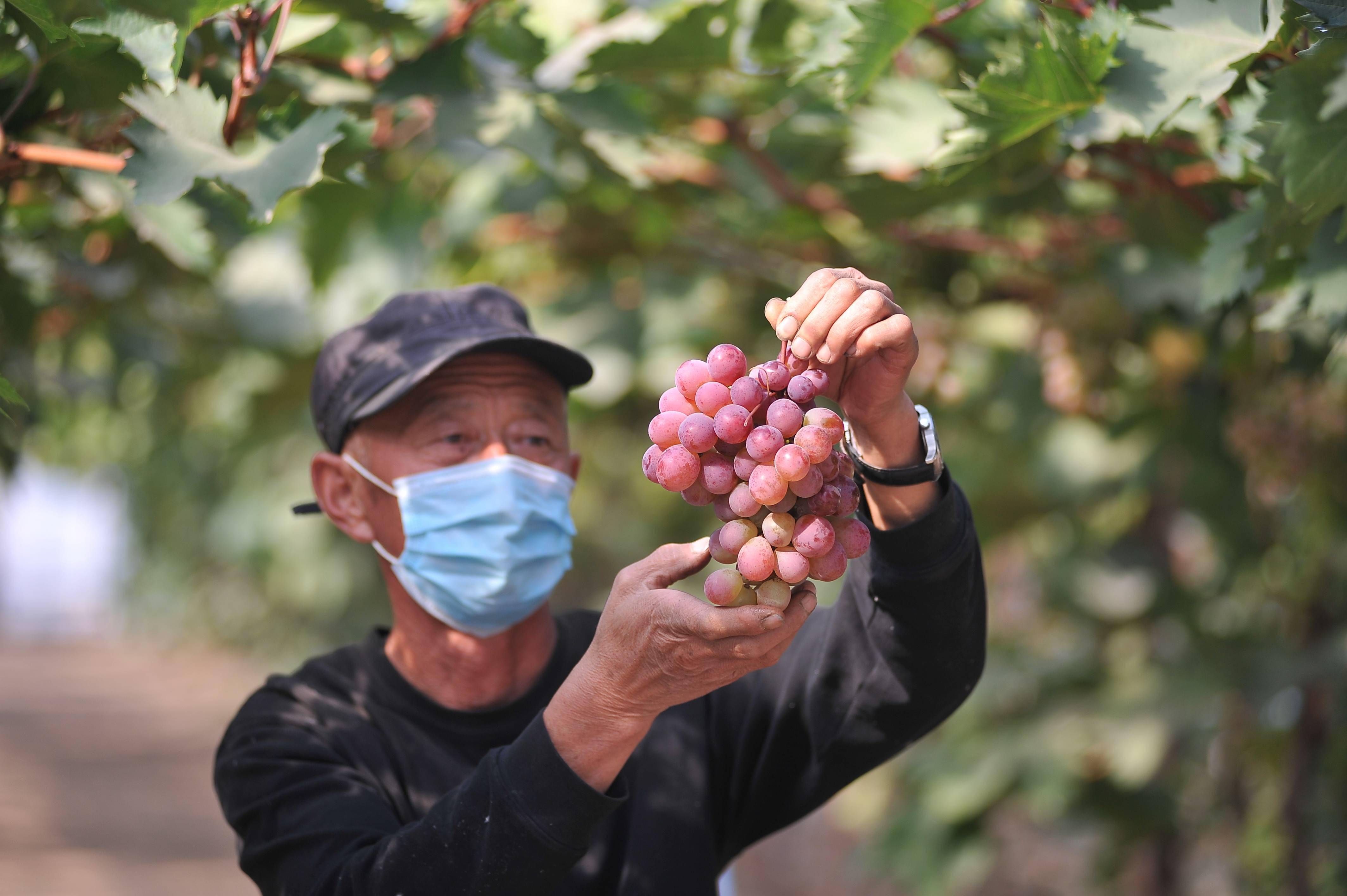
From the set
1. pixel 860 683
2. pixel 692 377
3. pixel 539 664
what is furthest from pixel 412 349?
pixel 860 683

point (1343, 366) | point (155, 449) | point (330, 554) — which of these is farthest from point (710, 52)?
point (155, 449)

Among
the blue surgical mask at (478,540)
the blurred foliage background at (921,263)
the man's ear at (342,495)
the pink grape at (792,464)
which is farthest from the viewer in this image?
the man's ear at (342,495)

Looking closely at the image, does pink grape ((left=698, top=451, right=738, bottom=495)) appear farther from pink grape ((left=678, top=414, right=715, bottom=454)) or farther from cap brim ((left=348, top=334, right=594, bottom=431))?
cap brim ((left=348, top=334, right=594, bottom=431))

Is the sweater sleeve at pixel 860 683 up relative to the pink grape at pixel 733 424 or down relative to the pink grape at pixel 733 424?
down

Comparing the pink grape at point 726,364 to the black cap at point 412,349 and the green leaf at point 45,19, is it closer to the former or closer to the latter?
the black cap at point 412,349

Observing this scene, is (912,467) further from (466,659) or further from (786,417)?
(466,659)

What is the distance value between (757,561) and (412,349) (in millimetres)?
831

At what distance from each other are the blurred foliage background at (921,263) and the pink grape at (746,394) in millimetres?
695

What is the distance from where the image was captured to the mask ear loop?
6.23 feet

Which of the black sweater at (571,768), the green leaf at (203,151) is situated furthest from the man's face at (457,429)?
the green leaf at (203,151)

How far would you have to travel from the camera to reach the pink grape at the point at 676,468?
1.25 meters

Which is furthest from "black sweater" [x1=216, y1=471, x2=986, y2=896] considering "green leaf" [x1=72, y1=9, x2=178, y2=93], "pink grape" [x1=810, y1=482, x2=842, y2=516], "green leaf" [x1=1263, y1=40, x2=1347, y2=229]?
"green leaf" [x1=72, y1=9, x2=178, y2=93]

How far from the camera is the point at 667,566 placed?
4.31 feet

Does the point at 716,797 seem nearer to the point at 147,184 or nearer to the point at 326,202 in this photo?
the point at 147,184
